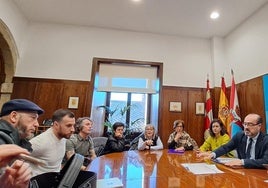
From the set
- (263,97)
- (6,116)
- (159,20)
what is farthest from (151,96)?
(6,116)

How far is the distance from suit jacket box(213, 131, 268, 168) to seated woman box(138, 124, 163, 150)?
0.99 metres

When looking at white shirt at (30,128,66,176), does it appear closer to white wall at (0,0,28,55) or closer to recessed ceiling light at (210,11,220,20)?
white wall at (0,0,28,55)

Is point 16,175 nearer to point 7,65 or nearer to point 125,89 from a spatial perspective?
point 125,89

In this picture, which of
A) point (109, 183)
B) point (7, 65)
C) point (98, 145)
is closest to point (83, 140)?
point (98, 145)

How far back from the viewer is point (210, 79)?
463cm

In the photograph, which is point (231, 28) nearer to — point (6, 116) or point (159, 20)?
point (159, 20)

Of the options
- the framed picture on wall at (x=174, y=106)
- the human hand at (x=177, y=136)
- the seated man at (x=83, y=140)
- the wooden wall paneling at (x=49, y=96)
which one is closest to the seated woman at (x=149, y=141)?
the human hand at (x=177, y=136)

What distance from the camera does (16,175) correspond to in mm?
562

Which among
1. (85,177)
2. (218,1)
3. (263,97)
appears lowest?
(85,177)

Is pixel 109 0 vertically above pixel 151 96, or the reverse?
pixel 109 0

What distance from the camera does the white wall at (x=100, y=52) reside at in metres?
4.29

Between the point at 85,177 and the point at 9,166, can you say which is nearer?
the point at 9,166

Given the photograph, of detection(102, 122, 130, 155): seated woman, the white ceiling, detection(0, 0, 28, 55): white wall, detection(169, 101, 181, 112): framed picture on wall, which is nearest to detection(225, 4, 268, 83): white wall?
the white ceiling

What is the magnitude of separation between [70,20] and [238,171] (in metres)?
4.33
